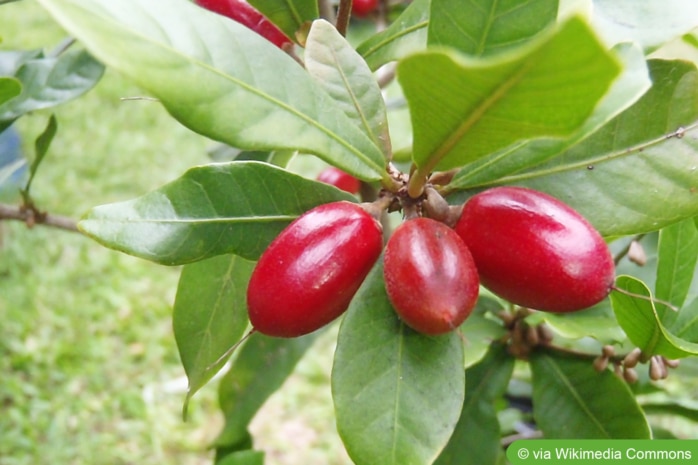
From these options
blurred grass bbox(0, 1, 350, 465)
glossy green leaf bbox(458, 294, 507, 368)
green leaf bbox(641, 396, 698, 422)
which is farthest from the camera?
blurred grass bbox(0, 1, 350, 465)

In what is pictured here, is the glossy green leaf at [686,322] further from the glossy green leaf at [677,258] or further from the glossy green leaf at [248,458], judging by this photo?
the glossy green leaf at [248,458]

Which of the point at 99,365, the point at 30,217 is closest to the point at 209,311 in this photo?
the point at 30,217

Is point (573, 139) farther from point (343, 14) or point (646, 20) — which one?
point (343, 14)

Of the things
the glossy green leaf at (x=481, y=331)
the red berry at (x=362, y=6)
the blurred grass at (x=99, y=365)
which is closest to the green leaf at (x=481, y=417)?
the glossy green leaf at (x=481, y=331)

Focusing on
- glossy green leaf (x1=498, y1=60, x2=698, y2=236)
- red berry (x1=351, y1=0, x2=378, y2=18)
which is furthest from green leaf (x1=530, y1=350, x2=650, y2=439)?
red berry (x1=351, y1=0, x2=378, y2=18)

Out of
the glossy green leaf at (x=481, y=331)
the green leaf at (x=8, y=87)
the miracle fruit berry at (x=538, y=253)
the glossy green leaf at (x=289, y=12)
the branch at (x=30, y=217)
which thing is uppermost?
the glossy green leaf at (x=289, y=12)

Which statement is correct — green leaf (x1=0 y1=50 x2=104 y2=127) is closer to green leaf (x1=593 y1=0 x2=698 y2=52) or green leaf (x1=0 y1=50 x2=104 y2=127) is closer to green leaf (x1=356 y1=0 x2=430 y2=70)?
green leaf (x1=356 y1=0 x2=430 y2=70)
